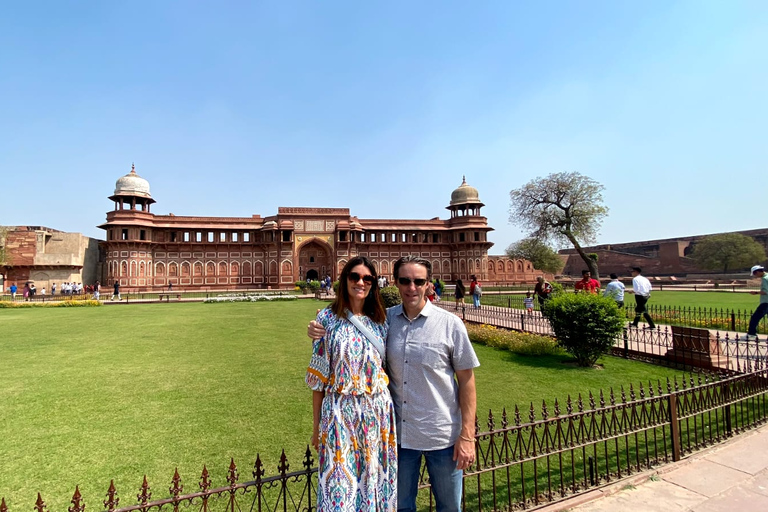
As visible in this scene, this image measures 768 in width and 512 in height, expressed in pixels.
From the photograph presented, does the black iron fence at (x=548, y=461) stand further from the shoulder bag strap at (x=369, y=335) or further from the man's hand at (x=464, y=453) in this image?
the shoulder bag strap at (x=369, y=335)

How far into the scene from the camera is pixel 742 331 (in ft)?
30.8

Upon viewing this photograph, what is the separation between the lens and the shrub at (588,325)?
22.2 feet

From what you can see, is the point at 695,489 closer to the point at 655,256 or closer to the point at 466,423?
the point at 466,423

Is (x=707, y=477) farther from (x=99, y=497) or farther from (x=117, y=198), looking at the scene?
(x=117, y=198)

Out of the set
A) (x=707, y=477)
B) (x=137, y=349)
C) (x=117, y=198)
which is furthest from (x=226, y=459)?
(x=117, y=198)

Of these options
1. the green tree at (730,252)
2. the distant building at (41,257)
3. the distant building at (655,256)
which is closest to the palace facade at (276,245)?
the distant building at (41,257)

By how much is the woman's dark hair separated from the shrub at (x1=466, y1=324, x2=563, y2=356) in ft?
22.1

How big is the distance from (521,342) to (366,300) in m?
6.94

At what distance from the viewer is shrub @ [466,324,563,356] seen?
26.1ft

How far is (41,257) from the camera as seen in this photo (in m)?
31.1

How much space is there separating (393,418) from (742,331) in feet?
38.4

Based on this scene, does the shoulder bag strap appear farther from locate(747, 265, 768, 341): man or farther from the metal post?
locate(747, 265, 768, 341): man

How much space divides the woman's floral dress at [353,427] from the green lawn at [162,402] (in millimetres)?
1809

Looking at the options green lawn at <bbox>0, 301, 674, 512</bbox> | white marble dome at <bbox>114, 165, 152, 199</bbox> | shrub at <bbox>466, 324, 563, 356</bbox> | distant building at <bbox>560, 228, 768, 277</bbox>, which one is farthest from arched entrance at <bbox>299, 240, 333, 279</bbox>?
distant building at <bbox>560, 228, 768, 277</bbox>
